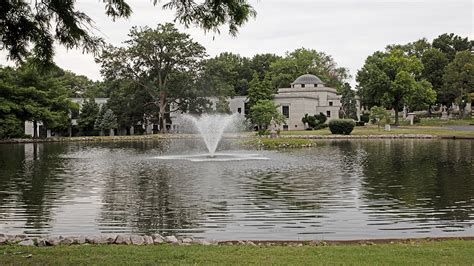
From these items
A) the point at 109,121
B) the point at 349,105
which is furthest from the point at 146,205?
the point at 349,105

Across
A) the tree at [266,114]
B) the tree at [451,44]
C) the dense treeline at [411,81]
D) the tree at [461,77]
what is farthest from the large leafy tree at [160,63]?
the tree at [451,44]

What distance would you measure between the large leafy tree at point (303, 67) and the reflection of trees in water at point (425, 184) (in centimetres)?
5746

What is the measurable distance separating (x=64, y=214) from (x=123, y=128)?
59103 millimetres

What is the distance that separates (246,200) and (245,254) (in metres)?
6.78

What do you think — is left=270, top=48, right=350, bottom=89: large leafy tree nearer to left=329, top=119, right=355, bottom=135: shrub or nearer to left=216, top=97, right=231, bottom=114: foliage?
left=216, top=97, right=231, bottom=114: foliage

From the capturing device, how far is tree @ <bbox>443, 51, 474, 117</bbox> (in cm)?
6985

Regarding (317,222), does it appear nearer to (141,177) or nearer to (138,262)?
(138,262)

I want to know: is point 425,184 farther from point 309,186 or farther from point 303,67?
point 303,67

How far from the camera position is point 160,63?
6294 centimetres

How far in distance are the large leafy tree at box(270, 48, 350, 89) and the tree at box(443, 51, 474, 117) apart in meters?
20.9

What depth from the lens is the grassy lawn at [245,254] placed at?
6855 mm

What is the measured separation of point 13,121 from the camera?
169 ft

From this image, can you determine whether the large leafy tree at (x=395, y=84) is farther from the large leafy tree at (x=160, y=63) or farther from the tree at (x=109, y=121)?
the tree at (x=109, y=121)

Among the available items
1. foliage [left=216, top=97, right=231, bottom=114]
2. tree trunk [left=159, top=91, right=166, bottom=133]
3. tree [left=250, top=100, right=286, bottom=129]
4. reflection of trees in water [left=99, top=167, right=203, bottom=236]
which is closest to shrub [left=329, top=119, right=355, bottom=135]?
tree [left=250, top=100, right=286, bottom=129]
